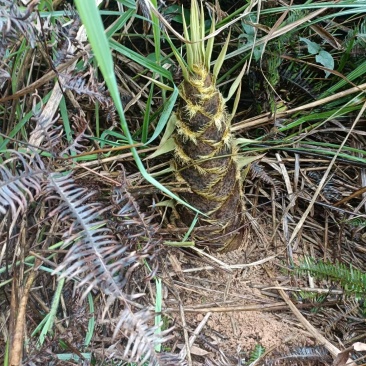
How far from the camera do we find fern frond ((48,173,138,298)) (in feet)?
2.14

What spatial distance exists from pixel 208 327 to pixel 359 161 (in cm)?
61

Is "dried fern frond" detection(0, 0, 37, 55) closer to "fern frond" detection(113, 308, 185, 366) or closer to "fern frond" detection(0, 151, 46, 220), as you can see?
"fern frond" detection(0, 151, 46, 220)

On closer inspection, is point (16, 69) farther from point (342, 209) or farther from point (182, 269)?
point (342, 209)

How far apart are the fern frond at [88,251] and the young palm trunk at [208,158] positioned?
277mm

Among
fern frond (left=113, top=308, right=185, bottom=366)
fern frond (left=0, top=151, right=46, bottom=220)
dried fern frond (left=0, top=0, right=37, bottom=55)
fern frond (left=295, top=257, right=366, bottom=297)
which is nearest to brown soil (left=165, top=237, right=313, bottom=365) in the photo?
fern frond (left=295, top=257, right=366, bottom=297)

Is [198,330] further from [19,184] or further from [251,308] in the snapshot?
[19,184]

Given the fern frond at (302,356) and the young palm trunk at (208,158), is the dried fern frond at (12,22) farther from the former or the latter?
the fern frond at (302,356)

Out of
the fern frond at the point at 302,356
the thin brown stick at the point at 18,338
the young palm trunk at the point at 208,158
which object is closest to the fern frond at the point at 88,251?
the thin brown stick at the point at 18,338

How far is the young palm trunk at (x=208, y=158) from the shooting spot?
3.05 ft

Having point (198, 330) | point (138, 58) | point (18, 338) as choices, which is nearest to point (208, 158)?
point (138, 58)

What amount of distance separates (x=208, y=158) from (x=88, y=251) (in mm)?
383

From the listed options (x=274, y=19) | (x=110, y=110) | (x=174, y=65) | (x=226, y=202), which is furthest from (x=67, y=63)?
(x=274, y=19)

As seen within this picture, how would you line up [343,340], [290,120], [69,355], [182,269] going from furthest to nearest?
1. [290,120]
2. [182,269]
3. [343,340]
4. [69,355]

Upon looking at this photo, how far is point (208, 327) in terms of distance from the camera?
0.99m
